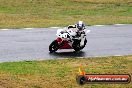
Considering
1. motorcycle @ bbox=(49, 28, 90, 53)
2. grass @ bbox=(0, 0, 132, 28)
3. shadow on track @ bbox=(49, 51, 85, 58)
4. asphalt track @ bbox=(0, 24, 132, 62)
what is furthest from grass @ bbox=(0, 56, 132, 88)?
grass @ bbox=(0, 0, 132, 28)

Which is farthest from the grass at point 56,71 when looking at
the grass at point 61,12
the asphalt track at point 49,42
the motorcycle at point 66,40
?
the grass at point 61,12

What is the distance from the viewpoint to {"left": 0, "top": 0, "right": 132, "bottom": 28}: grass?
28.2 meters

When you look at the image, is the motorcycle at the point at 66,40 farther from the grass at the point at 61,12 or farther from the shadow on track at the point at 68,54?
the grass at the point at 61,12

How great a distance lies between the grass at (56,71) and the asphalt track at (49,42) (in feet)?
3.93

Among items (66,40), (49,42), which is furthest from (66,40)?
(49,42)

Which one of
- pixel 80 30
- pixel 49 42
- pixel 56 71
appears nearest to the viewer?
pixel 56 71

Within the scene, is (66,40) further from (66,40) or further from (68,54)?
(68,54)

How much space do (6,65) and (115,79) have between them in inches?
254

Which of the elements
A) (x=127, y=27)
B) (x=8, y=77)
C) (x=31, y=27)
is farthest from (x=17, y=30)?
(x=8, y=77)

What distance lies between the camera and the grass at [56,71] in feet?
43.9

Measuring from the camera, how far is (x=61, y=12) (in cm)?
3262

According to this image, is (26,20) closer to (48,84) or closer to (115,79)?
(48,84)

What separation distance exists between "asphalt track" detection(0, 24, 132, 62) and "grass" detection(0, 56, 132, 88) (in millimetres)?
1196

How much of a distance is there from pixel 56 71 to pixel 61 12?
1787 cm
